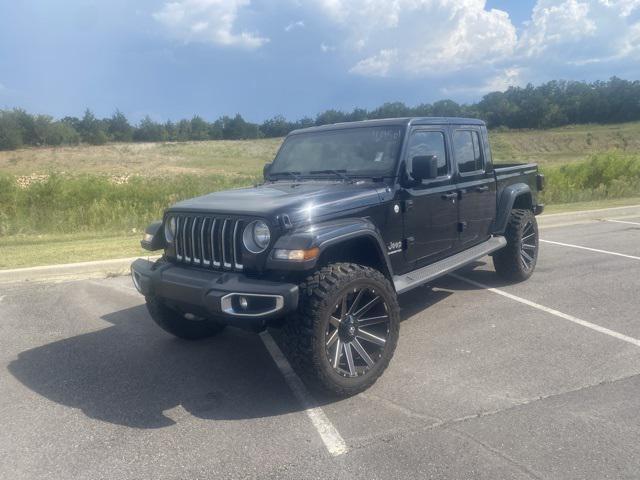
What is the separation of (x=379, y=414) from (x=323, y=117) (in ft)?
50.9

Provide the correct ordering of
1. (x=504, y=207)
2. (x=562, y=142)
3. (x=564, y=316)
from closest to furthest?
(x=564, y=316) → (x=504, y=207) → (x=562, y=142)

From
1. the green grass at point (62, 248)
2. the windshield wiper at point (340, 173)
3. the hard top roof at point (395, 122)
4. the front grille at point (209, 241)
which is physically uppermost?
the hard top roof at point (395, 122)

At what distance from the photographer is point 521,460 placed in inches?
117

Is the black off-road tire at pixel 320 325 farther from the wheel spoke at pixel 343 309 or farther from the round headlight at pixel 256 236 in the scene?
the round headlight at pixel 256 236

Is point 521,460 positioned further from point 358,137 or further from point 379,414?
point 358,137

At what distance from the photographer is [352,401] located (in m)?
3.79

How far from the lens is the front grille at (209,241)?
3812 mm

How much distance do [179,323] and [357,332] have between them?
1772mm

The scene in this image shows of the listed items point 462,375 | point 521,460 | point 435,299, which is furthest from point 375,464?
point 435,299

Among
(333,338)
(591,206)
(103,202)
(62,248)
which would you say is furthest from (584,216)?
(103,202)

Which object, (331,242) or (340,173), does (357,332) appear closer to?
(331,242)

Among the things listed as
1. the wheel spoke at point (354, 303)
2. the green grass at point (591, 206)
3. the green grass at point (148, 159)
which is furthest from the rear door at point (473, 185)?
the green grass at point (148, 159)

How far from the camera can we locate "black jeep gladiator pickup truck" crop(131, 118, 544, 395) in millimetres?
3584

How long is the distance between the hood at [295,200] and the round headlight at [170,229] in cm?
10
